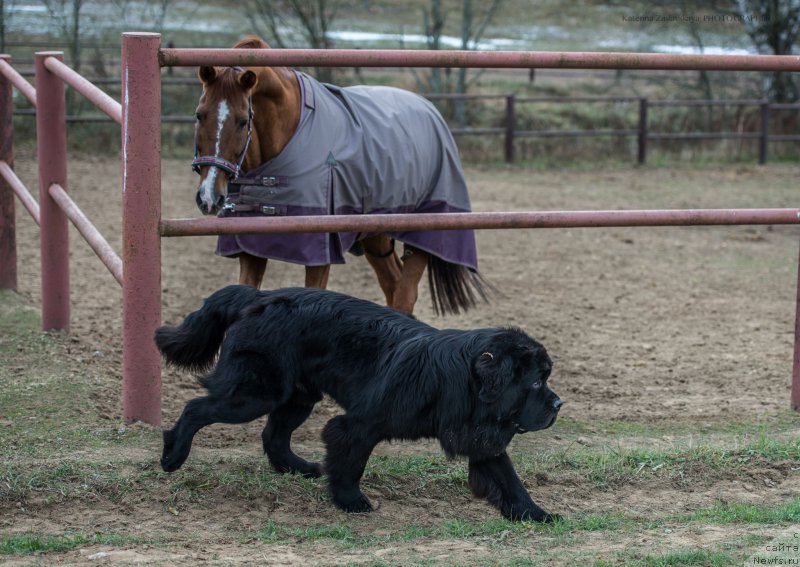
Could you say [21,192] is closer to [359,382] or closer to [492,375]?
[359,382]

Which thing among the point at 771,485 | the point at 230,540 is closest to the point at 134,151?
the point at 230,540

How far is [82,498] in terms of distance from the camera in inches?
130

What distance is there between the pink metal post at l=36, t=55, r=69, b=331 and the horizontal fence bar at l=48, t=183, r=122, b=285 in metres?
0.09

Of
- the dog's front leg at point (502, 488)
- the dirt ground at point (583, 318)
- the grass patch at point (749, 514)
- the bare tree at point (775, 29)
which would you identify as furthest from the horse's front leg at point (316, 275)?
the bare tree at point (775, 29)

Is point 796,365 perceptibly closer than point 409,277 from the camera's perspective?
Yes

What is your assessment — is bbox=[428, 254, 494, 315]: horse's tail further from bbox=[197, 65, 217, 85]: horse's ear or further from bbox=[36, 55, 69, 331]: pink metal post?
bbox=[36, 55, 69, 331]: pink metal post

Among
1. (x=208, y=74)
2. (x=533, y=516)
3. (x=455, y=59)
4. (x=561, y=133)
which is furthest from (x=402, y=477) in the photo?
(x=561, y=133)

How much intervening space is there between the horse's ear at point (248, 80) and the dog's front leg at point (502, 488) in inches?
72.3

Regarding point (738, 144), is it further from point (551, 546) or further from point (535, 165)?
point (551, 546)

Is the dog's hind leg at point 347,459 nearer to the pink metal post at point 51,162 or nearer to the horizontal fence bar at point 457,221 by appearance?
the horizontal fence bar at point 457,221

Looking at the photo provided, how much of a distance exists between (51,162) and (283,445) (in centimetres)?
219

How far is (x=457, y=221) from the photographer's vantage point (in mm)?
3873

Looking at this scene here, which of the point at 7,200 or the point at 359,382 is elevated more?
the point at 7,200

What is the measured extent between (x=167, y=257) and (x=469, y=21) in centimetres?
1045
